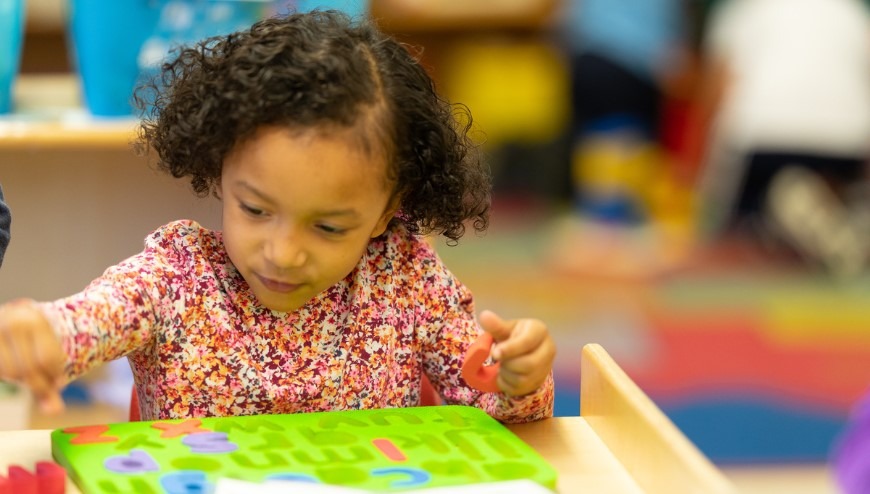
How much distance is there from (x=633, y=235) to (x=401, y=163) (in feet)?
9.88

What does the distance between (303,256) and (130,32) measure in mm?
987

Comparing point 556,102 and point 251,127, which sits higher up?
point 556,102

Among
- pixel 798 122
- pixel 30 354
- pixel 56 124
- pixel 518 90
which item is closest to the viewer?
pixel 30 354

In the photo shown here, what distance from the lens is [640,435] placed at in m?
0.84

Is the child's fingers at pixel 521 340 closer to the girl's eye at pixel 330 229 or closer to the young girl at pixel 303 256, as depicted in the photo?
the young girl at pixel 303 256

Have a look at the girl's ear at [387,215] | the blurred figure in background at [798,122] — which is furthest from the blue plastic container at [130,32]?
the blurred figure in background at [798,122]

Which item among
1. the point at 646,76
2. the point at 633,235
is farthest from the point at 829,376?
the point at 646,76

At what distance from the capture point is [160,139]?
40.2 inches

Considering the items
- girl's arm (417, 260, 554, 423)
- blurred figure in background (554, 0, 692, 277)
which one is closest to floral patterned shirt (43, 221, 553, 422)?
girl's arm (417, 260, 554, 423)

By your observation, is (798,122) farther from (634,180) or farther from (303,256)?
(303,256)

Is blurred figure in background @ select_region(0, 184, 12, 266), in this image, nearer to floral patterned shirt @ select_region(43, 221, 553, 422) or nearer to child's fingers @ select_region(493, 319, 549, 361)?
floral patterned shirt @ select_region(43, 221, 553, 422)

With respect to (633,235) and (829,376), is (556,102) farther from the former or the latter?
(829,376)

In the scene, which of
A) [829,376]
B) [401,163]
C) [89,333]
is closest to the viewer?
[89,333]

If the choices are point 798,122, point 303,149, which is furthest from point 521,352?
point 798,122
